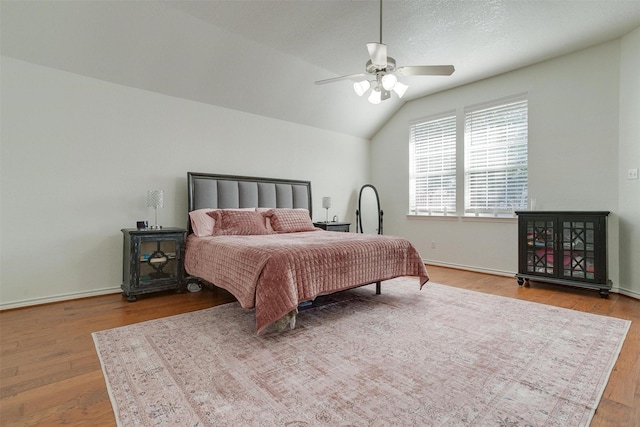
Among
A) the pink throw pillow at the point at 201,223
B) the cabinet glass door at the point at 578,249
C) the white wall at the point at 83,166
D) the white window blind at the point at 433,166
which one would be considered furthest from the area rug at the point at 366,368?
the white window blind at the point at 433,166

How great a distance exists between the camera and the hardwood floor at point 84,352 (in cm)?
150

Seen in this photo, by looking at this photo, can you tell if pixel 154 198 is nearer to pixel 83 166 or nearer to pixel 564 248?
pixel 83 166

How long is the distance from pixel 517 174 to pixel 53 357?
541 centimetres

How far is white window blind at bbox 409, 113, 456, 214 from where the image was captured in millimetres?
5215

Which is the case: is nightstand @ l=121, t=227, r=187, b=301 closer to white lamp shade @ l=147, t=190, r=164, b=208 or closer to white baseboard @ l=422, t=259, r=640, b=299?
white lamp shade @ l=147, t=190, r=164, b=208

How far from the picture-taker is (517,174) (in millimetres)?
4461

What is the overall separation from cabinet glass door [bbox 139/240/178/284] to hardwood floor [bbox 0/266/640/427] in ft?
0.77

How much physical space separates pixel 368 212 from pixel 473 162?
7.03 ft

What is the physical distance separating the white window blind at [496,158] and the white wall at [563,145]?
0.48ft

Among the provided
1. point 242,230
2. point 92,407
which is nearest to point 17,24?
point 242,230

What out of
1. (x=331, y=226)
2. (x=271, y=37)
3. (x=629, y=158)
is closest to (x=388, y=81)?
(x=271, y=37)

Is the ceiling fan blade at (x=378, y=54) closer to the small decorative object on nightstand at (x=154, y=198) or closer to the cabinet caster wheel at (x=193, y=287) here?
the small decorative object on nightstand at (x=154, y=198)

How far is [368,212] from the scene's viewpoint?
628 centimetres

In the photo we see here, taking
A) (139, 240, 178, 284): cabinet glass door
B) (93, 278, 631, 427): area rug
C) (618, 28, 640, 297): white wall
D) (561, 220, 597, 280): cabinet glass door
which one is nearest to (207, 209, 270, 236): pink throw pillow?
(139, 240, 178, 284): cabinet glass door
